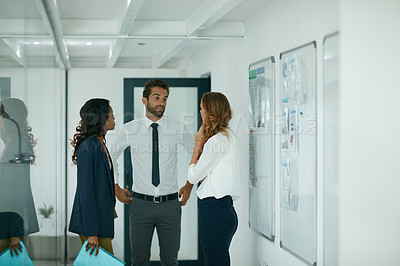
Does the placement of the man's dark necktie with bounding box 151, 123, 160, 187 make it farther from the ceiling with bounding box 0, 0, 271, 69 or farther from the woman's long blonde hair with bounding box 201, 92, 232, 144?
the ceiling with bounding box 0, 0, 271, 69

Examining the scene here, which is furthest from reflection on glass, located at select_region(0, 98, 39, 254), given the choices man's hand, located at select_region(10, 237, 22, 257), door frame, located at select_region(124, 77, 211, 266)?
door frame, located at select_region(124, 77, 211, 266)

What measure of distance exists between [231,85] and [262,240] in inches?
50.5

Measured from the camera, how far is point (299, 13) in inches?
111

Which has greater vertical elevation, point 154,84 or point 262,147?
point 154,84

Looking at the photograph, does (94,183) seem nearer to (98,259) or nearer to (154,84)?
(98,259)

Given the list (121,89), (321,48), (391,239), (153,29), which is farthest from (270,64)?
(121,89)

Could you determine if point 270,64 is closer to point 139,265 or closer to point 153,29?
point 153,29

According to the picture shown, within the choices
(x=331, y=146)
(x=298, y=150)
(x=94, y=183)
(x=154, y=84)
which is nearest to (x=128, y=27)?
(x=154, y=84)

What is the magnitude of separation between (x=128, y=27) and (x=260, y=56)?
0.96 m

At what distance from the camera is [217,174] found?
3.06m

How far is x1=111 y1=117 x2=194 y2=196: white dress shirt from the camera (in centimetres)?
337

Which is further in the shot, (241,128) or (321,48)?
(241,128)

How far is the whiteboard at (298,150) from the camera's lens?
266cm

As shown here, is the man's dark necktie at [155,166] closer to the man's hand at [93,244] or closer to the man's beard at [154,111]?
the man's beard at [154,111]
